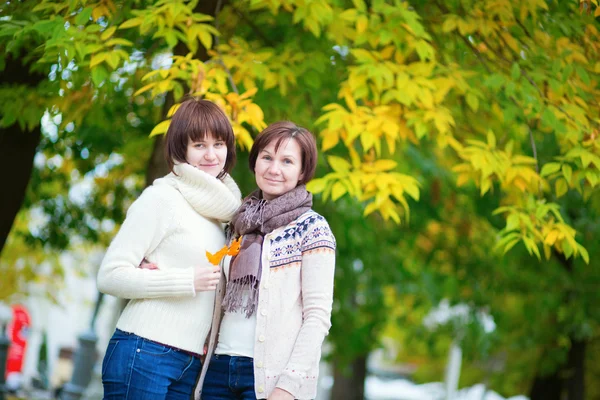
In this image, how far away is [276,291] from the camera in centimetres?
299

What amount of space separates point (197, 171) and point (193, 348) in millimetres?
702

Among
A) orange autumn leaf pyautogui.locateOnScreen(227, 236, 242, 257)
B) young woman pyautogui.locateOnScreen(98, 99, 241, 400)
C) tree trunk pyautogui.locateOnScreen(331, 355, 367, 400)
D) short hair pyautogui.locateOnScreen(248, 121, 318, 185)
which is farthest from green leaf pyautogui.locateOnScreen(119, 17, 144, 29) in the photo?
tree trunk pyautogui.locateOnScreen(331, 355, 367, 400)

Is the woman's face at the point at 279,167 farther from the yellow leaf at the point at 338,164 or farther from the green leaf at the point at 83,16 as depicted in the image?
the green leaf at the point at 83,16

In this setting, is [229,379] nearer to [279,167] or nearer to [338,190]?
[279,167]

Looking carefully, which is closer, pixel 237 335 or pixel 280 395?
pixel 280 395

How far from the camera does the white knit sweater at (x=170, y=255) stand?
9.92 feet

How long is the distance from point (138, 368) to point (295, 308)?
2.10 feet

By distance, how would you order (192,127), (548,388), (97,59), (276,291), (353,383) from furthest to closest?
1. (353,383)
2. (548,388)
3. (97,59)
4. (192,127)
5. (276,291)

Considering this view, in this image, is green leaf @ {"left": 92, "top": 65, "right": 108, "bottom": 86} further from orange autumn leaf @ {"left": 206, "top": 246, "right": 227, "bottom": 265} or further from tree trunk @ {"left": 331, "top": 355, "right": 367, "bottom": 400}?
tree trunk @ {"left": 331, "top": 355, "right": 367, "bottom": 400}

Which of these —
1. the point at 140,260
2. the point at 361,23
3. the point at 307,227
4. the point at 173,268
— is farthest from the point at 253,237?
the point at 361,23

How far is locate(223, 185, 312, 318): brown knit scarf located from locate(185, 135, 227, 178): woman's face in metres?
0.27

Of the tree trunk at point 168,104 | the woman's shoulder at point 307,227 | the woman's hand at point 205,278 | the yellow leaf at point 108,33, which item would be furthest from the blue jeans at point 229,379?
the tree trunk at point 168,104

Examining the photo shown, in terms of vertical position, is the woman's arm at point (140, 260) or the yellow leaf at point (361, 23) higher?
the yellow leaf at point (361, 23)

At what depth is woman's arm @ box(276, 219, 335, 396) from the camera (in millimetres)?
2889
